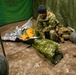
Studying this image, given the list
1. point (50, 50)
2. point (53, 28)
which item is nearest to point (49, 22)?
point (53, 28)

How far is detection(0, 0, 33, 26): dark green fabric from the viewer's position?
7.45m

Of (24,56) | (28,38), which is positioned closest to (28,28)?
(28,38)

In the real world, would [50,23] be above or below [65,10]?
below

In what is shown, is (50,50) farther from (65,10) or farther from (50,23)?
(65,10)

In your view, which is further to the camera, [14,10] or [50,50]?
[14,10]

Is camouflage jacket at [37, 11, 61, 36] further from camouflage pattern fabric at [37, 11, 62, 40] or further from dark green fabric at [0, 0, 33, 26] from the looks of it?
dark green fabric at [0, 0, 33, 26]

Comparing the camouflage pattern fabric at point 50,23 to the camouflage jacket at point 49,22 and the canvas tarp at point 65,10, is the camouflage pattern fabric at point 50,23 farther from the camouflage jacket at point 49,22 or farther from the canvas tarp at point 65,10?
the canvas tarp at point 65,10

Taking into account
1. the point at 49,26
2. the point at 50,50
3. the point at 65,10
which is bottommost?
the point at 50,50

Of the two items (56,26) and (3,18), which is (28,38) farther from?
(3,18)

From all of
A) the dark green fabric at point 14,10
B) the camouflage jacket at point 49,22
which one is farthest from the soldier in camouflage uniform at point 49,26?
the dark green fabric at point 14,10

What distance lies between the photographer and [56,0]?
6465 mm

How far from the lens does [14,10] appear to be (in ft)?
25.1

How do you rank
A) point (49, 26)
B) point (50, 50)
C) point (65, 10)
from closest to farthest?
point (50, 50), point (49, 26), point (65, 10)

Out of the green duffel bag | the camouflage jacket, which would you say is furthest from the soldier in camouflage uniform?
the green duffel bag
